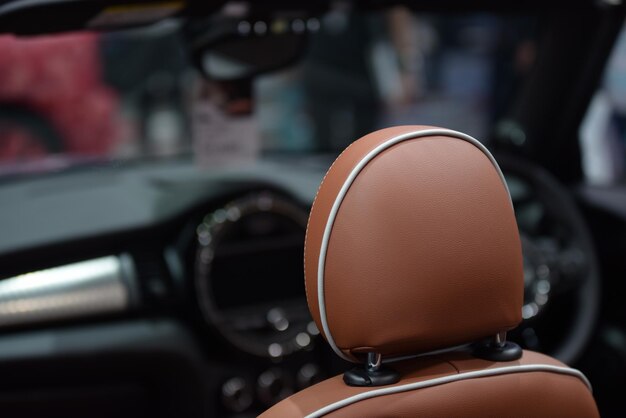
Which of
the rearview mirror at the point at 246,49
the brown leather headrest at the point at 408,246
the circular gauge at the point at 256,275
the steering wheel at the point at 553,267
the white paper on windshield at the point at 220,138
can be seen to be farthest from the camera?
the steering wheel at the point at 553,267

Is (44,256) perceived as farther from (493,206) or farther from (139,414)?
(493,206)

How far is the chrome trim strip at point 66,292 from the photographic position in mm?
1976

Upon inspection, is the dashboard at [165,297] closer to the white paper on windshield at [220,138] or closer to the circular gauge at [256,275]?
the circular gauge at [256,275]

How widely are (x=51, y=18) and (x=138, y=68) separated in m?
3.23

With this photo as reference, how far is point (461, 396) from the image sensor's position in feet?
3.69

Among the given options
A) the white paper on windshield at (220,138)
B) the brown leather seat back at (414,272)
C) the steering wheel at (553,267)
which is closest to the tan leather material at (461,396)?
the brown leather seat back at (414,272)

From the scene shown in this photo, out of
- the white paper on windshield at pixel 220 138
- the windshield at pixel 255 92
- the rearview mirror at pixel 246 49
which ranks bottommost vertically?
the windshield at pixel 255 92

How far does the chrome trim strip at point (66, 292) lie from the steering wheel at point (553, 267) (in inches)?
39.7

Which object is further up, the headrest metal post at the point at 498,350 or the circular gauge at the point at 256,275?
the headrest metal post at the point at 498,350

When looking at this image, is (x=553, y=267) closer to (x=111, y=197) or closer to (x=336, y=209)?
(x=111, y=197)

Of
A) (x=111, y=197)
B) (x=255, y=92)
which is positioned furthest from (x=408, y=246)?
(x=111, y=197)

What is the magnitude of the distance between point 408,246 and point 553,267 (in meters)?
1.36

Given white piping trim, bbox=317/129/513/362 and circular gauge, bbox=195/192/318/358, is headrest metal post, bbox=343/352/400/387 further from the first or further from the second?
circular gauge, bbox=195/192/318/358

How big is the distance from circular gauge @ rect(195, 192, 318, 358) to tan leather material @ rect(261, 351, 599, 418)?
3.32 feet
